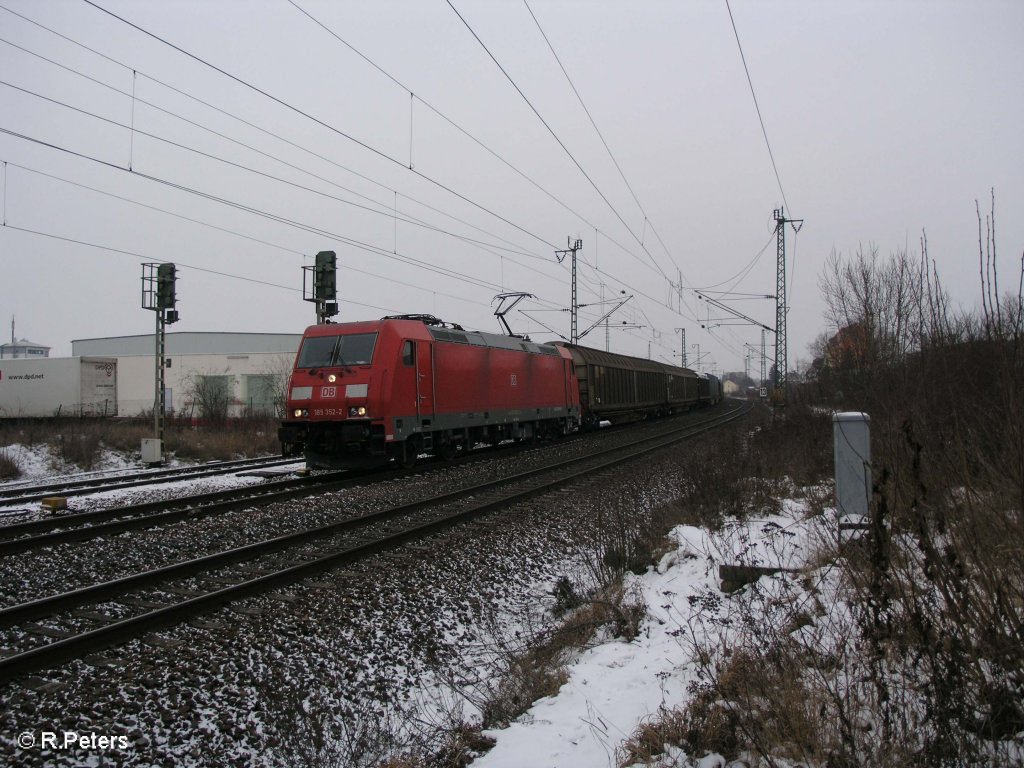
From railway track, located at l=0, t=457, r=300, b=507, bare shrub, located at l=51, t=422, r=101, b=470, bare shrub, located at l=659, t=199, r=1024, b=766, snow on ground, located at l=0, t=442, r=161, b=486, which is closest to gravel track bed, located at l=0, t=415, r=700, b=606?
railway track, located at l=0, t=457, r=300, b=507

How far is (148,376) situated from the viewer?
5375 centimetres

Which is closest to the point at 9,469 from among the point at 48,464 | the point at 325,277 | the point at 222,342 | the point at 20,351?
the point at 48,464

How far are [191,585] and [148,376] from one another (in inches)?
2151

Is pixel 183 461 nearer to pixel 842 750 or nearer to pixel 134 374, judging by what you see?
pixel 842 750

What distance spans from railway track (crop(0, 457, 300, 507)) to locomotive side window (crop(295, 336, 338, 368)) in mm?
3237

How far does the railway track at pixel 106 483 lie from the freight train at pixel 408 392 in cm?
275

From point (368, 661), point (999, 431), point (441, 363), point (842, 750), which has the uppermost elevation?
point (441, 363)

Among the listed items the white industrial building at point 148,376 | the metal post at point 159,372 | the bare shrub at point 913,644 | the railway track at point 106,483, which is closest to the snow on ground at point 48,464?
the metal post at point 159,372

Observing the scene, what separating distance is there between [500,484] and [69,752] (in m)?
8.60

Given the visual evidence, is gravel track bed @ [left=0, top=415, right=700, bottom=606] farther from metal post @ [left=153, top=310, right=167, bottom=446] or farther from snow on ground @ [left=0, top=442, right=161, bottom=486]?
metal post @ [left=153, top=310, right=167, bottom=446]

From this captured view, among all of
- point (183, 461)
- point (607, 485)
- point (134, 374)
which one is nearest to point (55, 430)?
point (183, 461)

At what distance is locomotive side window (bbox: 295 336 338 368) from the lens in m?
13.3

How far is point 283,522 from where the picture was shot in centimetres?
850

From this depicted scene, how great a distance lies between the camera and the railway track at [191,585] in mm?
4461
